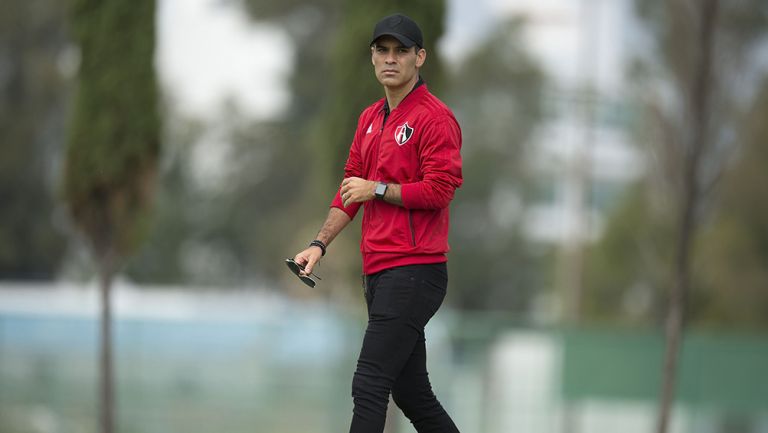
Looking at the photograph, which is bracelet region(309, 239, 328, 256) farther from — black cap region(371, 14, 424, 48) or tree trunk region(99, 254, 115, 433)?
tree trunk region(99, 254, 115, 433)

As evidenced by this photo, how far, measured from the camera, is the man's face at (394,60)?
4121 mm

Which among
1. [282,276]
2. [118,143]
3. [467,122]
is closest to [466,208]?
[467,122]

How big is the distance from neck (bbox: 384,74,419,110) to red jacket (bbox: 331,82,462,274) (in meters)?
0.02

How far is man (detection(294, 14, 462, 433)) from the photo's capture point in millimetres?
4055

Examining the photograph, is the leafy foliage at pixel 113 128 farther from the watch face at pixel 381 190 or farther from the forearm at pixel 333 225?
the watch face at pixel 381 190

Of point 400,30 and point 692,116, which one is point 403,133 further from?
point 692,116

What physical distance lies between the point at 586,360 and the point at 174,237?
3582 centimetres

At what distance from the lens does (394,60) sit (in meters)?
4.12

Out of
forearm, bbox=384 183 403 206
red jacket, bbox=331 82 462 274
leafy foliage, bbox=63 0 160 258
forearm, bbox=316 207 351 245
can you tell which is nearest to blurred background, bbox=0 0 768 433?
leafy foliage, bbox=63 0 160 258

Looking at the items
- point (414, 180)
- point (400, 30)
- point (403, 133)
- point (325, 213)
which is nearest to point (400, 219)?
point (414, 180)

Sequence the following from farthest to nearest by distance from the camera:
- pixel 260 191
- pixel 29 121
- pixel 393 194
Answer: pixel 260 191, pixel 29 121, pixel 393 194

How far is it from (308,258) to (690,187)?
5944 millimetres

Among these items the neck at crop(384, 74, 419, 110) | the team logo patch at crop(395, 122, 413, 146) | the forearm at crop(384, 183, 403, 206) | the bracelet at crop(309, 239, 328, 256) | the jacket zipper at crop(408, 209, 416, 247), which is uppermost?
the neck at crop(384, 74, 419, 110)

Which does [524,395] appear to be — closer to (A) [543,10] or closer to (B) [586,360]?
(B) [586,360]
